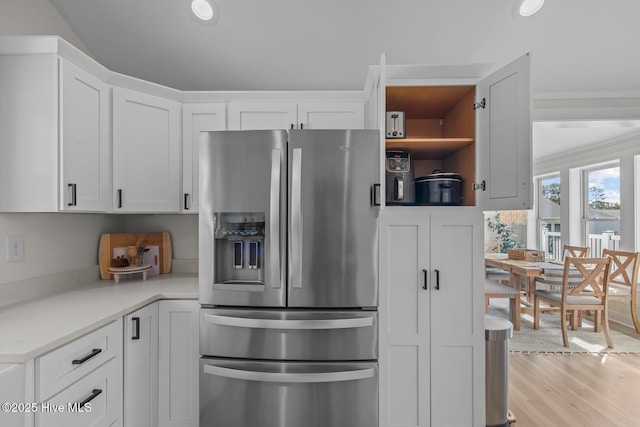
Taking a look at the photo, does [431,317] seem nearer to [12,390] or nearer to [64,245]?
[12,390]

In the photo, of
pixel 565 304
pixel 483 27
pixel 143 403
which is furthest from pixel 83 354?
pixel 565 304

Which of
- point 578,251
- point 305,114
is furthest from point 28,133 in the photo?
point 578,251

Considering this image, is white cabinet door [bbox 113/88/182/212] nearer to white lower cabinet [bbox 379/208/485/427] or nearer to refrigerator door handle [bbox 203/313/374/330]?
refrigerator door handle [bbox 203/313/374/330]

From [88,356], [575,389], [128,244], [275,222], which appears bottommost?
[575,389]

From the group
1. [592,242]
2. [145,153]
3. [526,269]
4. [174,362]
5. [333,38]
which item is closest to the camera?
[174,362]

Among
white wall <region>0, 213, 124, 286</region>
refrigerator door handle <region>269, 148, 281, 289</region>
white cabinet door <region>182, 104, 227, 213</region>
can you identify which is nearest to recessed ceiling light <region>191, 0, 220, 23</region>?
white cabinet door <region>182, 104, 227, 213</region>

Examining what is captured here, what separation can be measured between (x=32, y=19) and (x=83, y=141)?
83 cm

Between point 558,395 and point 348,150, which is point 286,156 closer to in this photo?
point 348,150

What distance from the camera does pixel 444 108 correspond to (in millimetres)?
2191

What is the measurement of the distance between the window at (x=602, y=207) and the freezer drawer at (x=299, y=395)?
182 inches

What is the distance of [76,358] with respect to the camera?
53.5 inches

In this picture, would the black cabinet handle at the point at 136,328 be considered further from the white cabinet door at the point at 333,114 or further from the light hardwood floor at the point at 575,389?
the light hardwood floor at the point at 575,389

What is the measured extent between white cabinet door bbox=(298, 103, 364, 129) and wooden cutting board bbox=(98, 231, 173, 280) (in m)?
1.41

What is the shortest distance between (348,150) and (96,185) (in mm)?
1486
